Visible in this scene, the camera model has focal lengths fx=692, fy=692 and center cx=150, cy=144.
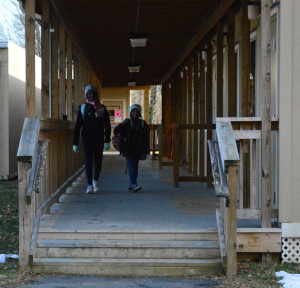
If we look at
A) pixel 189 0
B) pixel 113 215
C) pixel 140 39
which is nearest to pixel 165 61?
pixel 140 39

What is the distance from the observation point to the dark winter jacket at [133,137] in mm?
10219

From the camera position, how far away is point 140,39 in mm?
12141

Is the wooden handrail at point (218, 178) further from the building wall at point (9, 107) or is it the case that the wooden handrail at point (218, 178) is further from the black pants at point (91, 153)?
the building wall at point (9, 107)

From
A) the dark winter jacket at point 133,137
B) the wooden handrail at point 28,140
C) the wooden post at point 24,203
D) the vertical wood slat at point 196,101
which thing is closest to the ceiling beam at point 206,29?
the vertical wood slat at point 196,101

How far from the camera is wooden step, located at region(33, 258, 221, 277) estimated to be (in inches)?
250

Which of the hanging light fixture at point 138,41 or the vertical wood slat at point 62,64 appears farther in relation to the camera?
the hanging light fixture at point 138,41

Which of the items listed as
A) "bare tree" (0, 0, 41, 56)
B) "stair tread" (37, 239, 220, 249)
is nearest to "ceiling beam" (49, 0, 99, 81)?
"stair tread" (37, 239, 220, 249)

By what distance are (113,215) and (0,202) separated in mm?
3739

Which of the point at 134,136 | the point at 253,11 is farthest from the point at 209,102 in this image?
the point at 253,11

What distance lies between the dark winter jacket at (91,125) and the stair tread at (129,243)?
10.6 feet

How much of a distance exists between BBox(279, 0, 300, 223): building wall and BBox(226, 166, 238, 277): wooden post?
0.66m

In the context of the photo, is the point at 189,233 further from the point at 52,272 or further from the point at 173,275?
the point at 52,272

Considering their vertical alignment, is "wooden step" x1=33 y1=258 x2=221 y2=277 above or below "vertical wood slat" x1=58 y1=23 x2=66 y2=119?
below

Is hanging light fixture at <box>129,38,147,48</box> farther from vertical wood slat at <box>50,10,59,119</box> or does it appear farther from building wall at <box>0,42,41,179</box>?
building wall at <box>0,42,41,179</box>
